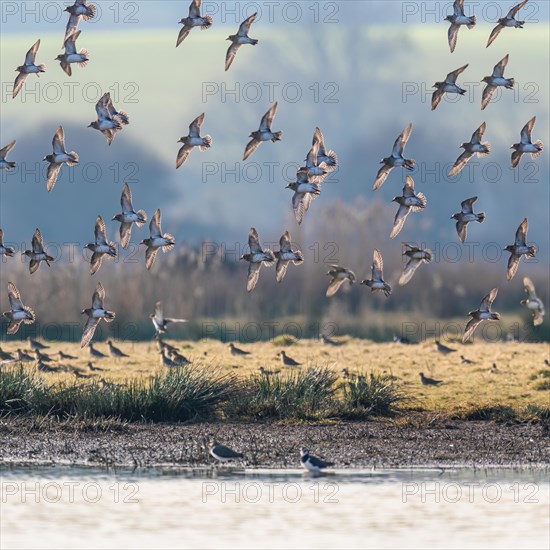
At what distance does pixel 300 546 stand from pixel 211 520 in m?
2.18

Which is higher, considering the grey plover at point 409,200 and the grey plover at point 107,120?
the grey plover at point 107,120

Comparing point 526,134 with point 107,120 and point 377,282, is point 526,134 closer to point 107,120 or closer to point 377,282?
point 377,282

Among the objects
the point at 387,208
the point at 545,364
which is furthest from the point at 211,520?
the point at 387,208

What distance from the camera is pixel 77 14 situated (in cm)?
3303

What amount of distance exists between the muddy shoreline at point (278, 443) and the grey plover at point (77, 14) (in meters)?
8.03

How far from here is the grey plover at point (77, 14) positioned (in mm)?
32750

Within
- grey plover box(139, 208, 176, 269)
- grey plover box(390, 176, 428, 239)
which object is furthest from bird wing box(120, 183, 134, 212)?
grey plover box(390, 176, 428, 239)

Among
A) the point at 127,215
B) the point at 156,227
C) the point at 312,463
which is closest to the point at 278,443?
the point at 312,463

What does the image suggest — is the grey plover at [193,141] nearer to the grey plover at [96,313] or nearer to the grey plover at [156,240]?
the grey plover at [156,240]

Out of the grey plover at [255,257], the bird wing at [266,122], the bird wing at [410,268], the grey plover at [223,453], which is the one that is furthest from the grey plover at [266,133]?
the grey plover at [223,453]

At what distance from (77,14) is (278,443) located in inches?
386

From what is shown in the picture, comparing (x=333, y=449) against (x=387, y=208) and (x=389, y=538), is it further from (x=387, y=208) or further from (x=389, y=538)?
(x=387, y=208)

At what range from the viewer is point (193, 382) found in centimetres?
3438

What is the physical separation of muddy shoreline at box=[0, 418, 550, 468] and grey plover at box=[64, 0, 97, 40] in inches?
316
